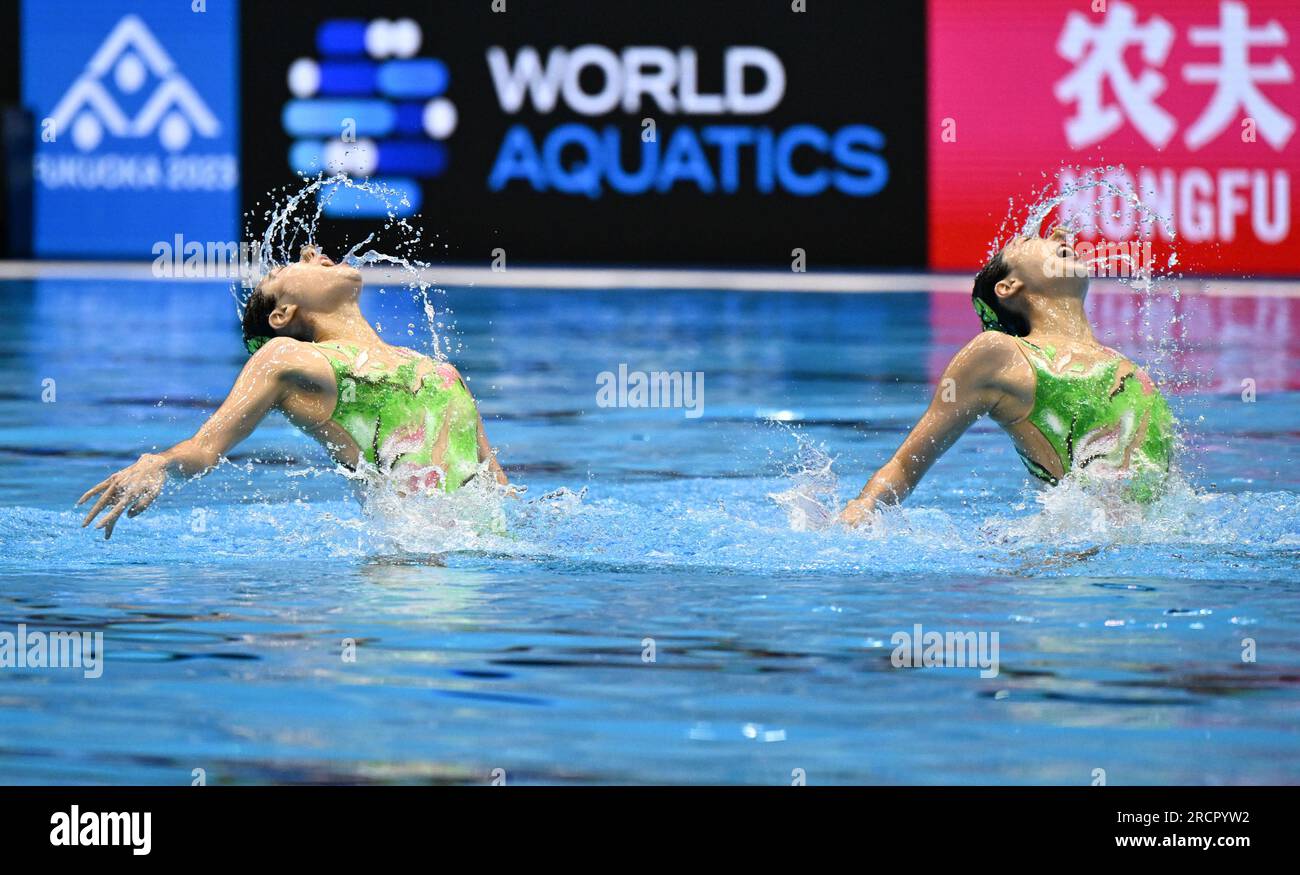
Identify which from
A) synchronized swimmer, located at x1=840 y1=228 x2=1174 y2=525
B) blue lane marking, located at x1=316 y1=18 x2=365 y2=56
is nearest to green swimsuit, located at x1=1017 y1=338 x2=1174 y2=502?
synchronized swimmer, located at x1=840 y1=228 x2=1174 y2=525

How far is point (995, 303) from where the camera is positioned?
634 centimetres

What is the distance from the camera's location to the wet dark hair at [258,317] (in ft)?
20.8

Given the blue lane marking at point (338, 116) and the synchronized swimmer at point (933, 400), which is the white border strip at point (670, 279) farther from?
the synchronized swimmer at point (933, 400)

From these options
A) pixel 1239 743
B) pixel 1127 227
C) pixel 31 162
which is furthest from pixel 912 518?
pixel 31 162

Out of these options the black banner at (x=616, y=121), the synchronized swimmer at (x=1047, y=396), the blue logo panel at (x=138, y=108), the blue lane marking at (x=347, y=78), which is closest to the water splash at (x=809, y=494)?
the synchronized swimmer at (x=1047, y=396)

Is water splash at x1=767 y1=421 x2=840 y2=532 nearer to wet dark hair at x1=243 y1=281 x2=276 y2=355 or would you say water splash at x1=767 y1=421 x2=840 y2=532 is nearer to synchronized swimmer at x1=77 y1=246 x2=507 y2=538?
synchronized swimmer at x1=77 y1=246 x2=507 y2=538

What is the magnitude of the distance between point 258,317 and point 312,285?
18 centimetres

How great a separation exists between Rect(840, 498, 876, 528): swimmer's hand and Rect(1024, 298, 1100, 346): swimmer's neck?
25.2 inches

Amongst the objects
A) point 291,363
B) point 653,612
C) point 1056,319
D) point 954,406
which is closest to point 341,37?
point 291,363

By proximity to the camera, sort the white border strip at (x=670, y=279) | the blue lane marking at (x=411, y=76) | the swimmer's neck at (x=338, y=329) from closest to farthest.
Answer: the swimmer's neck at (x=338, y=329)
the white border strip at (x=670, y=279)
the blue lane marking at (x=411, y=76)

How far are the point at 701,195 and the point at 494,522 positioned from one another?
13290mm

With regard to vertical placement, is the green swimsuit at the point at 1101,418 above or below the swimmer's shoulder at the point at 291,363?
below

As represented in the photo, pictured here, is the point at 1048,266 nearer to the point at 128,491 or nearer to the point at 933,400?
the point at 933,400
